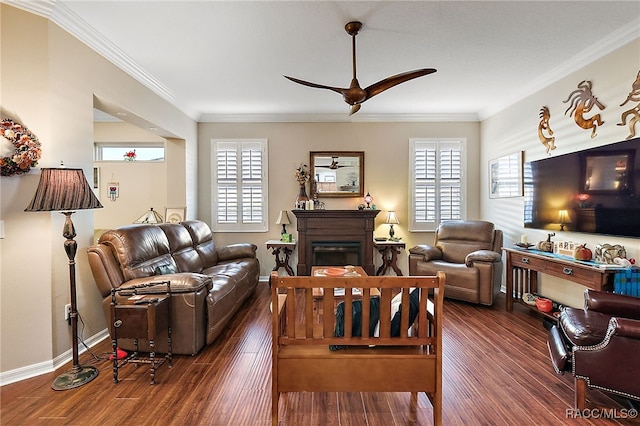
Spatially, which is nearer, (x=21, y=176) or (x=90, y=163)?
(x=21, y=176)

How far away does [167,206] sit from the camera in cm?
506

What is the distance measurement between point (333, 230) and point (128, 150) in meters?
4.19

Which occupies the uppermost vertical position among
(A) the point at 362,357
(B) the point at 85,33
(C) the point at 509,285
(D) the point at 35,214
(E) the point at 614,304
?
(B) the point at 85,33

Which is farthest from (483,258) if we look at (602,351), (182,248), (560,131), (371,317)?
(182,248)

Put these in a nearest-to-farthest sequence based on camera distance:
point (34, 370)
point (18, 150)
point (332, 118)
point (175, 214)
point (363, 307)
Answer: point (363, 307), point (18, 150), point (34, 370), point (175, 214), point (332, 118)

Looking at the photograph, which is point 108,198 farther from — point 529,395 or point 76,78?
point 529,395

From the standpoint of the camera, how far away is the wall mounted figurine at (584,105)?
315cm

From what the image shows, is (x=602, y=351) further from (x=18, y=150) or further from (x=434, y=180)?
(x=18, y=150)

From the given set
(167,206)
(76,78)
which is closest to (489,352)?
(76,78)

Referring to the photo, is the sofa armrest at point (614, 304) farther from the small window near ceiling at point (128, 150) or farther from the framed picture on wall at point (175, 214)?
the small window near ceiling at point (128, 150)

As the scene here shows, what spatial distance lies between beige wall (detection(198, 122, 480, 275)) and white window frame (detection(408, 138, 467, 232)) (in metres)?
0.08

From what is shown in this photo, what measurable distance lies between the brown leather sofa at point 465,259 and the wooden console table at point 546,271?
0.23 meters

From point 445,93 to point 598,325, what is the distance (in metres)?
3.50

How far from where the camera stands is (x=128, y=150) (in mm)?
5672
